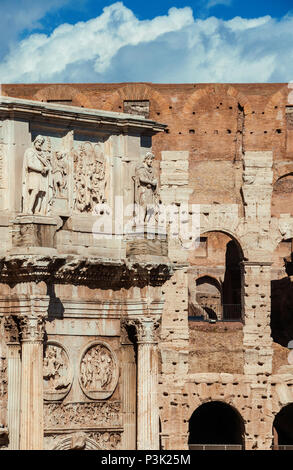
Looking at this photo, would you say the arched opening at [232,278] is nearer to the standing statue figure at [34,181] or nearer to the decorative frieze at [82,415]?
the decorative frieze at [82,415]

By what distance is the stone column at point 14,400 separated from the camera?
25.6 m

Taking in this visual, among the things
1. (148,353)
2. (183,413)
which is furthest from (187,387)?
(148,353)

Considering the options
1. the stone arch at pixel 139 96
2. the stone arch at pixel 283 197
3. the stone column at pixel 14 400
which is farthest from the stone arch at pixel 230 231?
the stone column at pixel 14 400

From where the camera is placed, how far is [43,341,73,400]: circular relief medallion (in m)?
26.4

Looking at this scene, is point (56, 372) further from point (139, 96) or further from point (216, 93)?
point (216, 93)

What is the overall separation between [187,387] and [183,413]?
0.72m

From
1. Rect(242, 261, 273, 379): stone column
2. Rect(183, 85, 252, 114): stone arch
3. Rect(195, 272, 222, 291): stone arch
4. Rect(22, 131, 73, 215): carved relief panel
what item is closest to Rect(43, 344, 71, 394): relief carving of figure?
Rect(22, 131, 73, 215): carved relief panel

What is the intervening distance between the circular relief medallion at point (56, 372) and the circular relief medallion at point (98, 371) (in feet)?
1.05

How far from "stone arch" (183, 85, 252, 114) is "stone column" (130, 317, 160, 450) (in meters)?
18.5

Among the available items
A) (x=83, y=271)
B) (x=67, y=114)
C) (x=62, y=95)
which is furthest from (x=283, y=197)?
(x=83, y=271)

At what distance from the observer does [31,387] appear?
25.3 meters

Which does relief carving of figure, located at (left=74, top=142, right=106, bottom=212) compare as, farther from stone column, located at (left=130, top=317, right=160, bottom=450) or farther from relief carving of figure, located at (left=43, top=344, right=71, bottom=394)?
relief carving of figure, located at (left=43, top=344, right=71, bottom=394)

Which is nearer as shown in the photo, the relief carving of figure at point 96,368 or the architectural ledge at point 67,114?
the architectural ledge at point 67,114
